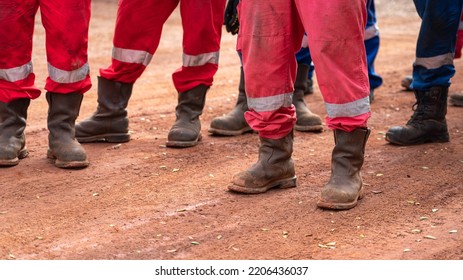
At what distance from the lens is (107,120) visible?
5539 mm

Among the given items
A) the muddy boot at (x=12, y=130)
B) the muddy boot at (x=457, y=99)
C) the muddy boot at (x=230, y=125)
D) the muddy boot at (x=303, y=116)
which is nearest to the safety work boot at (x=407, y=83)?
the muddy boot at (x=457, y=99)

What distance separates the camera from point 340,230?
4.04 meters

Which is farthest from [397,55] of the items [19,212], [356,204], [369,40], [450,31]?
[19,212]

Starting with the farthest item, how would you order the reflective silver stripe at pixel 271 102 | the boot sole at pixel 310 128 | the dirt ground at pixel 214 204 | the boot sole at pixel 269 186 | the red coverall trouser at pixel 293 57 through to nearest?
the boot sole at pixel 310 128 < the boot sole at pixel 269 186 < the reflective silver stripe at pixel 271 102 < the red coverall trouser at pixel 293 57 < the dirt ground at pixel 214 204

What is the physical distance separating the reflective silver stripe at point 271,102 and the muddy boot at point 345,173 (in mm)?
290

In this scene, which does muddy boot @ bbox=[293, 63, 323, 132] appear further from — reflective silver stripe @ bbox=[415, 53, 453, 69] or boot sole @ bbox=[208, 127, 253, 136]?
reflective silver stripe @ bbox=[415, 53, 453, 69]

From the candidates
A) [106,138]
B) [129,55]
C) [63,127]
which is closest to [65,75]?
[63,127]

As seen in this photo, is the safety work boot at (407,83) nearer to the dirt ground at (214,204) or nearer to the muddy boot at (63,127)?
the dirt ground at (214,204)

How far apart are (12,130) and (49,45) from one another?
0.53 m

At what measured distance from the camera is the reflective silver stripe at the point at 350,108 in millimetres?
4270

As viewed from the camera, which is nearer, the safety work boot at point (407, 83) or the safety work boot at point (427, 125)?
the safety work boot at point (427, 125)

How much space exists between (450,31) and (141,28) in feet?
5.85

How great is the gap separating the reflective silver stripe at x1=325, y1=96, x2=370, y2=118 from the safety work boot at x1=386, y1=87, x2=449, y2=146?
1271mm
